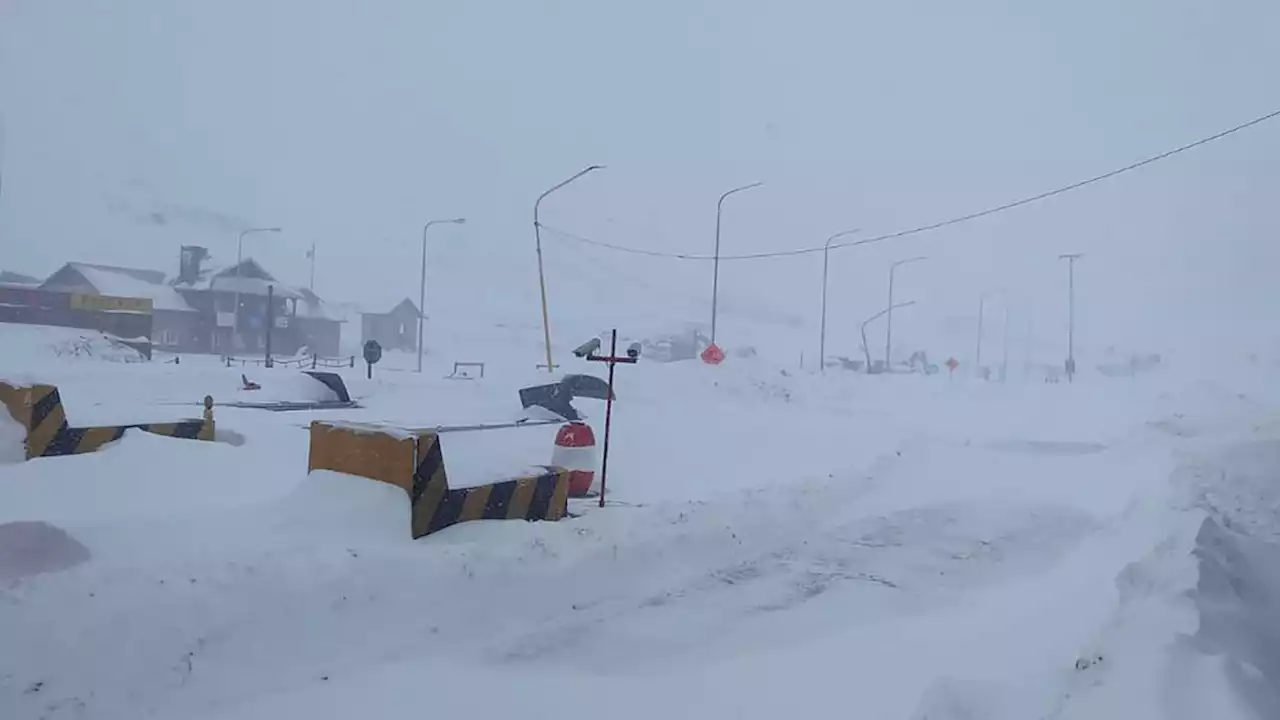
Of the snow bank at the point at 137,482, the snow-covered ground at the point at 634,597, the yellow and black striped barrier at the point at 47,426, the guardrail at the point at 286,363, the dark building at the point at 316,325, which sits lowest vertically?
the snow-covered ground at the point at 634,597

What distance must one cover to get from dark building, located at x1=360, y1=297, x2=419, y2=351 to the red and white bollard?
74213mm

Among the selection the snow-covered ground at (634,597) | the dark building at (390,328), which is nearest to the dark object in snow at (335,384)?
the snow-covered ground at (634,597)

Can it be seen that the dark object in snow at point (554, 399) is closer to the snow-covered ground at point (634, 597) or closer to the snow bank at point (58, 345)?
the snow-covered ground at point (634, 597)

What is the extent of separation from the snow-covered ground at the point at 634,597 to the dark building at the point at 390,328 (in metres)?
72.5

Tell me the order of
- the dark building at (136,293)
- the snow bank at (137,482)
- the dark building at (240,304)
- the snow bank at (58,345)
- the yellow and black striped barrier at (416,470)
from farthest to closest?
the dark building at (240,304) < the dark building at (136,293) < the snow bank at (58,345) < the yellow and black striped barrier at (416,470) < the snow bank at (137,482)

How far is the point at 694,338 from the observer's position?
75.9m

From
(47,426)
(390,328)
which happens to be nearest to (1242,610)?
(47,426)

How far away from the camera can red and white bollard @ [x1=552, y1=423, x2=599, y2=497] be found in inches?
456

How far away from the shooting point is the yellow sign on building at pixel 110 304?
56.4 meters

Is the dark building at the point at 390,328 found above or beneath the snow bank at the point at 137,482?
above

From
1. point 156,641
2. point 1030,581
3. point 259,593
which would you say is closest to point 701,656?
point 259,593

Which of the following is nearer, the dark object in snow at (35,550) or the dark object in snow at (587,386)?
the dark object in snow at (35,550)

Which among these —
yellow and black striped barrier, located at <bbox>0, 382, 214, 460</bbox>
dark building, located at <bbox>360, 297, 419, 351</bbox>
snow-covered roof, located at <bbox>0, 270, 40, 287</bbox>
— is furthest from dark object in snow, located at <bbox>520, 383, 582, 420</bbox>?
snow-covered roof, located at <bbox>0, 270, 40, 287</bbox>

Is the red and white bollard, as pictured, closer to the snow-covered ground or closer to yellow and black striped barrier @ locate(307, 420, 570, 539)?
the snow-covered ground
